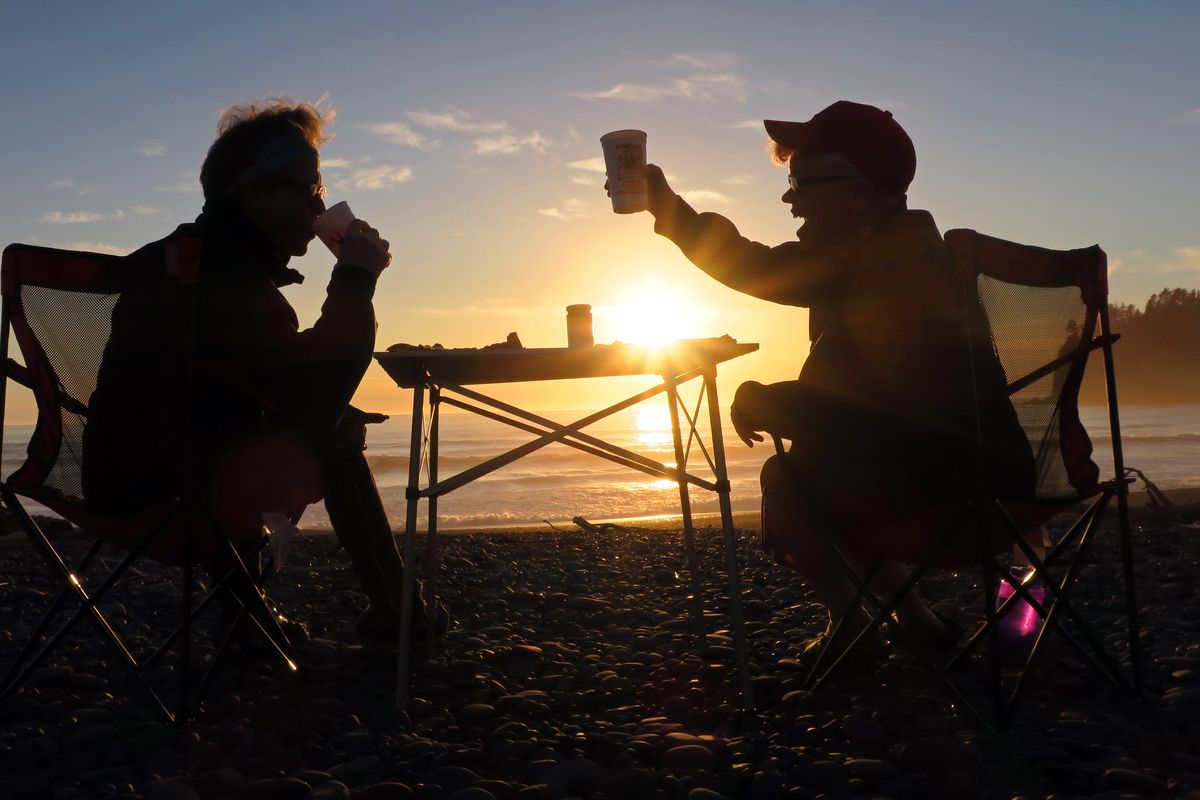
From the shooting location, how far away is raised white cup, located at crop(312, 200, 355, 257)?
3.13 meters

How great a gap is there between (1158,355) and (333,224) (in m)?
62.0

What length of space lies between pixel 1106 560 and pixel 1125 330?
61947 millimetres

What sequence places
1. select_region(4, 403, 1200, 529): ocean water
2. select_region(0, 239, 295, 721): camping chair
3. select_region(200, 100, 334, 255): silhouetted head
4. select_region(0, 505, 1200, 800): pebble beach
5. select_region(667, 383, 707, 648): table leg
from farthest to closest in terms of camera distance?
1. select_region(4, 403, 1200, 529): ocean water
2. select_region(667, 383, 707, 648): table leg
3. select_region(200, 100, 334, 255): silhouetted head
4. select_region(0, 239, 295, 721): camping chair
5. select_region(0, 505, 1200, 800): pebble beach

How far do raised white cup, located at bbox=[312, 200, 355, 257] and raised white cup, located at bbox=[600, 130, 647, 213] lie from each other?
1.00 m

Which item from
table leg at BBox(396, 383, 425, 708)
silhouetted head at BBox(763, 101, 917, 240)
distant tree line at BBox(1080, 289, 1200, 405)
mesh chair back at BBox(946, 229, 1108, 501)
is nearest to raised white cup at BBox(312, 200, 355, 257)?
table leg at BBox(396, 383, 425, 708)

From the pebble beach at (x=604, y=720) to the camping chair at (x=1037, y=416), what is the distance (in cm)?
23

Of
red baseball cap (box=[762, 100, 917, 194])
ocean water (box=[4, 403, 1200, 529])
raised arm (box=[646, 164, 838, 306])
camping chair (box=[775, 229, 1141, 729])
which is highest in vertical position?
red baseball cap (box=[762, 100, 917, 194])

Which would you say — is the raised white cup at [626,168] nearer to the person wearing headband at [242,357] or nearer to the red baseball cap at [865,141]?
the red baseball cap at [865,141]

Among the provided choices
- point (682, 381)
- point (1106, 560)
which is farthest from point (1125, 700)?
point (1106, 560)

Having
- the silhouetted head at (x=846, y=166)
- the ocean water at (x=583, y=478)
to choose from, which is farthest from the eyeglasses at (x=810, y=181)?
the ocean water at (x=583, y=478)

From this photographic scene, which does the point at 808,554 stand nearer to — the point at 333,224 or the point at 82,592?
the point at 333,224

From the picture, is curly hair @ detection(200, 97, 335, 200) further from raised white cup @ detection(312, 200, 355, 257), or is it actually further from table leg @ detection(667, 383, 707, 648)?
table leg @ detection(667, 383, 707, 648)

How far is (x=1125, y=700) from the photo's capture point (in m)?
2.77

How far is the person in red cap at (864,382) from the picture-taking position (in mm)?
2555
